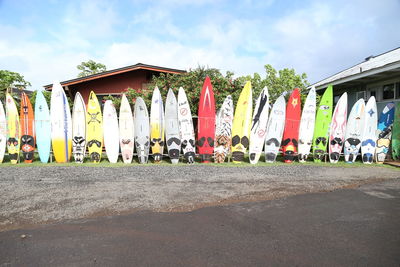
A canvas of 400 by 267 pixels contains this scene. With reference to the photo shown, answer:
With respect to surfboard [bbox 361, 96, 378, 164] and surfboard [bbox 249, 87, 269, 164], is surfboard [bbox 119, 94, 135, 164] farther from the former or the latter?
surfboard [bbox 361, 96, 378, 164]

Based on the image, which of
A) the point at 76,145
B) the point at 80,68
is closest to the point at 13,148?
the point at 76,145

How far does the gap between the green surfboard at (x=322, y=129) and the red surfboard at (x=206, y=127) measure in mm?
3297

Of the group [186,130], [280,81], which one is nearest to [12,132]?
[186,130]

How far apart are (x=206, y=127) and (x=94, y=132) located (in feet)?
10.5

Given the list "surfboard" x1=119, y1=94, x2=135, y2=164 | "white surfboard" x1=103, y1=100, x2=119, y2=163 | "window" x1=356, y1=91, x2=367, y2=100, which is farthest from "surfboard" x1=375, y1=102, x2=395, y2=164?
"white surfboard" x1=103, y1=100, x2=119, y2=163

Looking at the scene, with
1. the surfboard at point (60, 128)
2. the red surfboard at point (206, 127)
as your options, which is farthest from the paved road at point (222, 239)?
the surfboard at point (60, 128)

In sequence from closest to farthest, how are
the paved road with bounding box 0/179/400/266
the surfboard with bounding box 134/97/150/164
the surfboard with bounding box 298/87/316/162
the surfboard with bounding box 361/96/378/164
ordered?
the paved road with bounding box 0/179/400/266
the surfboard with bounding box 134/97/150/164
the surfboard with bounding box 298/87/316/162
the surfboard with bounding box 361/96/378/164

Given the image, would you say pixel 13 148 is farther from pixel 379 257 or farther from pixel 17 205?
pixel 379 257

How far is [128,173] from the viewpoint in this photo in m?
5.44

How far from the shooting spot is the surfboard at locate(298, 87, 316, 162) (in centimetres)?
763

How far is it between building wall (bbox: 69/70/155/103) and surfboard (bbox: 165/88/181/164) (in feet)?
13.9

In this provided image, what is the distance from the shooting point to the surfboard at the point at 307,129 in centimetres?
763

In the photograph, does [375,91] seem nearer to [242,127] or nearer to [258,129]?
[258,129]

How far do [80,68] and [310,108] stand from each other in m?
18.3
